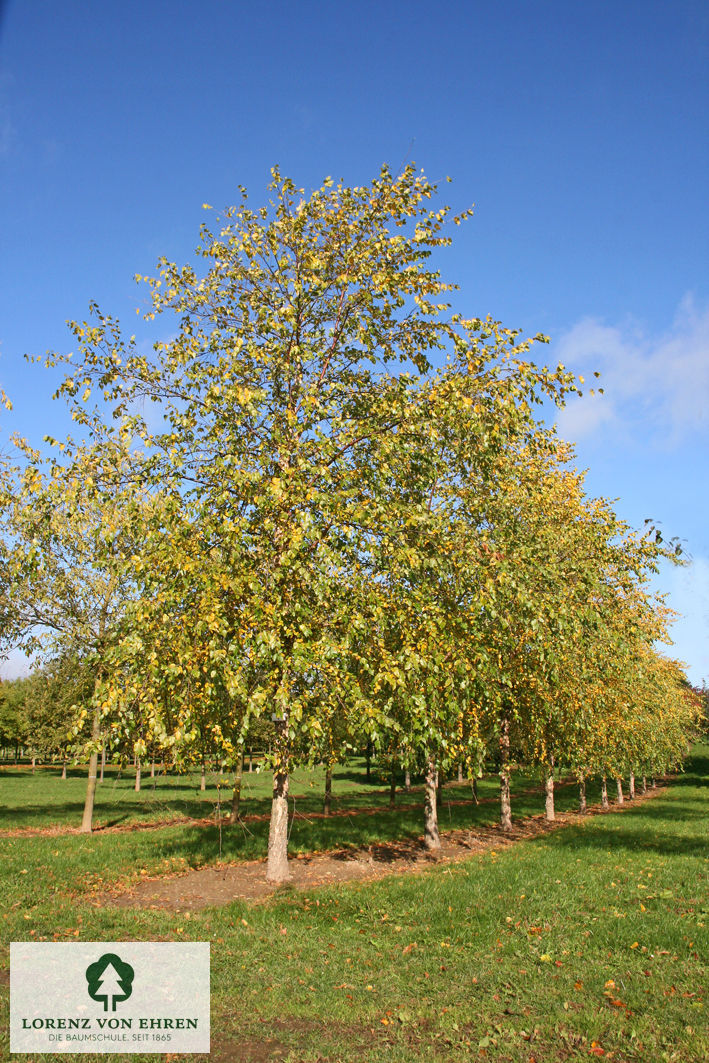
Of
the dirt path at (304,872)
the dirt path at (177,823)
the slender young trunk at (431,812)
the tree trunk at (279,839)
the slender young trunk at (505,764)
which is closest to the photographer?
the dirt path at (304,872)

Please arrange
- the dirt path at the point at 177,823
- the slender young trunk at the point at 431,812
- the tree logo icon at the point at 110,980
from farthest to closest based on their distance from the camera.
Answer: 1. the dirt path at the point at 177,823
2. the slender young trunk at the point at 431,812
3. the tree logo icon at the point at 110,980

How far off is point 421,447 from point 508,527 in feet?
8.75

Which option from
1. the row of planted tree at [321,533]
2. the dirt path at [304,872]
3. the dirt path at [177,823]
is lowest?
the dirt path at [177,823]

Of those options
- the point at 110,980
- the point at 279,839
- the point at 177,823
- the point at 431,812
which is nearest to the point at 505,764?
the point at 431,812

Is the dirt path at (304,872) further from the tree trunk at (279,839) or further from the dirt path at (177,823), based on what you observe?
the dirt path at (177,823)

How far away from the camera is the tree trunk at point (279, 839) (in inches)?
497

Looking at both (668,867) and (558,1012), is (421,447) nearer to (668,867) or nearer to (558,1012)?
(558,1012)

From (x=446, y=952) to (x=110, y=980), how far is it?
161 inches

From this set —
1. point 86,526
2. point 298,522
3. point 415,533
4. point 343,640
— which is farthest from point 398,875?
point 86,526

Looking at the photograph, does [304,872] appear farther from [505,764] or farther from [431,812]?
[505,764]

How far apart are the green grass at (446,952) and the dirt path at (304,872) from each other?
773 millimetres

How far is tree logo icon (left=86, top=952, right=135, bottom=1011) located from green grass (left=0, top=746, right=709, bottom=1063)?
0.97 meters

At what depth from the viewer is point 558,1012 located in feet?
21.0

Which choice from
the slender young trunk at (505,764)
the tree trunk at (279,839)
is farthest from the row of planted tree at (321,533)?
the slender young trunk at (505,764)
